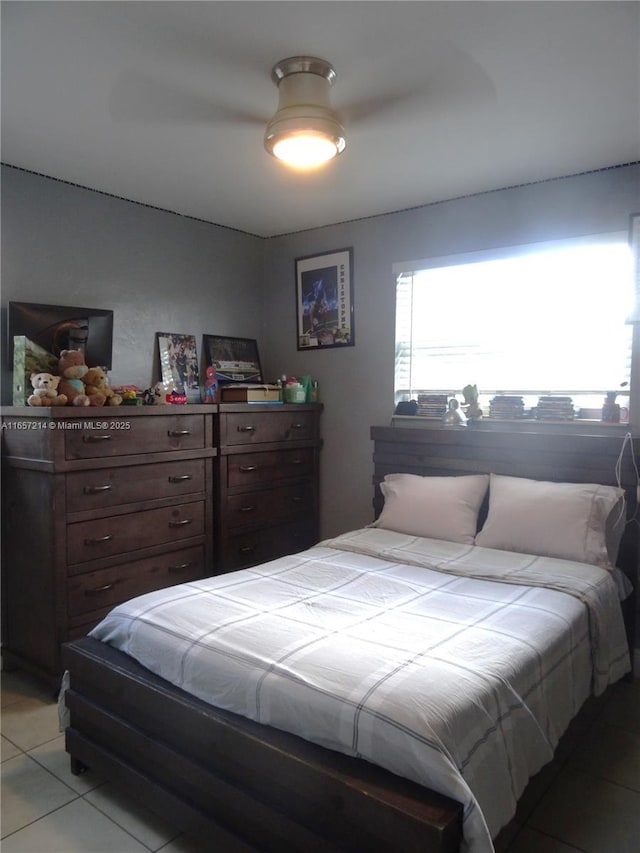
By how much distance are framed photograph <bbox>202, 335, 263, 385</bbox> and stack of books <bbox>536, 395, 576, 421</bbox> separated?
188cm

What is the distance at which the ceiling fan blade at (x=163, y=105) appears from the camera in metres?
2.03

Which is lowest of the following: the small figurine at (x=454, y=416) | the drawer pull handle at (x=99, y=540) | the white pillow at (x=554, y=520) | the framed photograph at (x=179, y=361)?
the drawer pull handle at (x=99, y=540)

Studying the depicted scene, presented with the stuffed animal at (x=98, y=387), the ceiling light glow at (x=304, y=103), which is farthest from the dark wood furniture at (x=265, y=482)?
the ceiling light glow at (x=304, y=103)

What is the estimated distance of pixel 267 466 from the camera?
3529 mm

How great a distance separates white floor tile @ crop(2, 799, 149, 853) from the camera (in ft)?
5.57

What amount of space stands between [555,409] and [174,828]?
7.93 ft

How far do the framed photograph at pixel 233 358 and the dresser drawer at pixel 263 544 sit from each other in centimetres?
101

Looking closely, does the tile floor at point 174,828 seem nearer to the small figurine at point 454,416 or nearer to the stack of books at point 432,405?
the small figurine at point 454,416

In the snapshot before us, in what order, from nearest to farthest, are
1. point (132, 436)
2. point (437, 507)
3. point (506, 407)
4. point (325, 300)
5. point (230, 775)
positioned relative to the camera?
1. point (230, 775)
2. point (132, 436)
3. point (437, 507)
4. point (506, 407)
5. point (325, 300)

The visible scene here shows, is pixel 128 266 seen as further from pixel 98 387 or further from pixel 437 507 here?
pixel 437 507

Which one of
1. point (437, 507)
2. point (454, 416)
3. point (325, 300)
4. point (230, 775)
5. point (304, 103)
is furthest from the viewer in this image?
point (325, 300)

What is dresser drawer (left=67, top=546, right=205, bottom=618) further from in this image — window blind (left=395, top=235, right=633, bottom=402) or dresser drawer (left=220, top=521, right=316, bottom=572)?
window blind (left=395, top=235, right=633, bottom=402)

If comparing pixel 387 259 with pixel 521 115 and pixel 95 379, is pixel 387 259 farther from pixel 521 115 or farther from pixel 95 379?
pixel 95 379

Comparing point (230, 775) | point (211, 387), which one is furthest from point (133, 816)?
point (211, 387)
